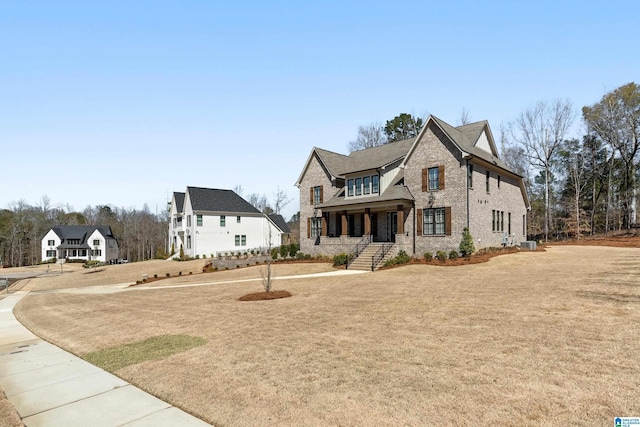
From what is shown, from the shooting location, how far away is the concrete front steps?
24.0m

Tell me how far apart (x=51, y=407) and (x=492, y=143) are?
3283cm

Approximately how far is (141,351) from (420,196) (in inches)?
872

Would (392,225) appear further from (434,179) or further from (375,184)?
(434,179)

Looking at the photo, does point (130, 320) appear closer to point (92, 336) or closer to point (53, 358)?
point (92, 336)

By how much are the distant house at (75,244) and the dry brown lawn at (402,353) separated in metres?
71.1

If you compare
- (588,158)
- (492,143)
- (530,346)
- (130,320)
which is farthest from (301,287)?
(588,158)

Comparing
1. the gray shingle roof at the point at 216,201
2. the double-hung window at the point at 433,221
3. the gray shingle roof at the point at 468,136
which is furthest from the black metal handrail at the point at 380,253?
the gray shingle roof at the point at 216,201

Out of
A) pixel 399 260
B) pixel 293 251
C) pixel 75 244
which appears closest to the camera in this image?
pixel 399 260

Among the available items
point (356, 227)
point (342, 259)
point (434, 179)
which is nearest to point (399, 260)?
point (342, 259)

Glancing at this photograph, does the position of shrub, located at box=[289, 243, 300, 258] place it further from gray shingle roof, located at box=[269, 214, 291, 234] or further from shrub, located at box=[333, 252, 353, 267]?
gray shingle roof, located at box=[269, 214, 291, 234]

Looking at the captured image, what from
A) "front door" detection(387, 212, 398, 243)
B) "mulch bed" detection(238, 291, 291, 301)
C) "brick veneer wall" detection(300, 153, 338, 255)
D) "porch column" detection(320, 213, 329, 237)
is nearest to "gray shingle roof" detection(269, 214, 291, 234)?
"brick veneer wall" detection(300, 153, 338, 255)

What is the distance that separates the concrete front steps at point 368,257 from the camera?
2402 centimetres

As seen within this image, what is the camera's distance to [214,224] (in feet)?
151

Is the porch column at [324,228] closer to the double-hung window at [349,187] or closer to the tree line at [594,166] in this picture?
the double-hung window at [349,187]
